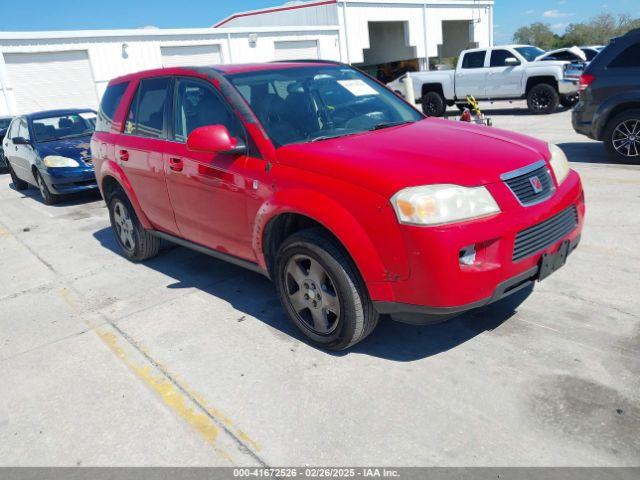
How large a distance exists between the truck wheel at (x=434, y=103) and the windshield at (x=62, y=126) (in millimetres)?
10063

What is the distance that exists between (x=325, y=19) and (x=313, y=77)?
29385 mm

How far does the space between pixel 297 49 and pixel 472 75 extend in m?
15.6

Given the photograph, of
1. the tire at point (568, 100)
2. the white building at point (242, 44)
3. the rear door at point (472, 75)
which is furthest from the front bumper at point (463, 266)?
the white building at point (242, 44)

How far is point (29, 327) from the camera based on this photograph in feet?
14.3

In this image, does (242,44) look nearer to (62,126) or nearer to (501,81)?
(501,81)

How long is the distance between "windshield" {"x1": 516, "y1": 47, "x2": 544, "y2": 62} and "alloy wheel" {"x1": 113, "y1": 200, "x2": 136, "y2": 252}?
517 inches

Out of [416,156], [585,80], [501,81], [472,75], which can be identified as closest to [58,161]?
[416,156]

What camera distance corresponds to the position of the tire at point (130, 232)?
17.7 feet

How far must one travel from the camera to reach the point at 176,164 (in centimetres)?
423

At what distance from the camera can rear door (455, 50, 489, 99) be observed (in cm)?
1557

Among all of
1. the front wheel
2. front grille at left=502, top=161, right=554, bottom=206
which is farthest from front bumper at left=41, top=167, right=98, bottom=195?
front grille at left=502, top=161, right=554, bottom=206

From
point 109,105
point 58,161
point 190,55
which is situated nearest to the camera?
point 109,105

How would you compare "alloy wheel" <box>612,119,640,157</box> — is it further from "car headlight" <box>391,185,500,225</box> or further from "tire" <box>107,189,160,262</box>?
"tire" <box>107,189,160,262</box>

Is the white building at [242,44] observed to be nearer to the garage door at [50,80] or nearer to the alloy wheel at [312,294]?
the garage door at [50,80]
